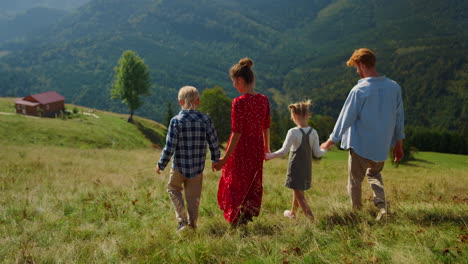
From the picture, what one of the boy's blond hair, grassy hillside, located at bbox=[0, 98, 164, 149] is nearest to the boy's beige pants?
the boy's blond hair

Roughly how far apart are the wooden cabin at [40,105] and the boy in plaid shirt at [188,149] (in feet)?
216

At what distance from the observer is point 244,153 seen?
4926mm

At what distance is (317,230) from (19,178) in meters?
9.01

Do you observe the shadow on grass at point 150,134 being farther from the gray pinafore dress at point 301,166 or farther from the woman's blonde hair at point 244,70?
the woman's blonde hair at point 244,70

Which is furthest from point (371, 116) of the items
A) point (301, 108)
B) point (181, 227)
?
point (181, 227)

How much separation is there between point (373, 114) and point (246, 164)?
205cm

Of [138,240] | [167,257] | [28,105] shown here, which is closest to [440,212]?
[167,257]

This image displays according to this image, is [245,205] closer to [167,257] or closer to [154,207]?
[167,257]

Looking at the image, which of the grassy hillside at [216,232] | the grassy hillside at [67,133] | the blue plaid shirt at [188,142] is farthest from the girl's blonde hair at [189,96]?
the grassy hillside at [67,133]

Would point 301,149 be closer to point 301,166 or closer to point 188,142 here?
point 301,166

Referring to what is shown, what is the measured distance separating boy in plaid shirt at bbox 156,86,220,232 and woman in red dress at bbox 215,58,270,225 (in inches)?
13.0

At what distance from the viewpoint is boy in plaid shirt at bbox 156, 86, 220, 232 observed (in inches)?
187

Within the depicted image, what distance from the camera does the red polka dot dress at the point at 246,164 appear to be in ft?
15.9

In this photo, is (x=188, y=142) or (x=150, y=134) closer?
(x=188, y=142)
